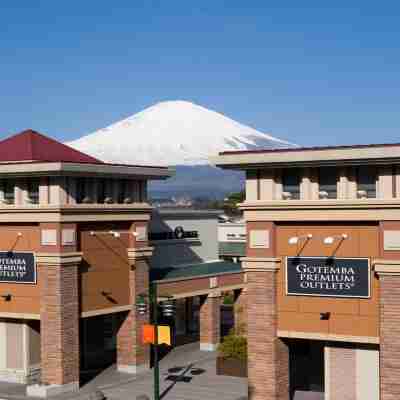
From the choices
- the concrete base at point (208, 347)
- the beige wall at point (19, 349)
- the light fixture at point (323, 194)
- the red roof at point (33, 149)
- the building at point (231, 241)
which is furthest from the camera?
the building at point (231, 241)

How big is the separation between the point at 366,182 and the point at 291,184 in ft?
9.40

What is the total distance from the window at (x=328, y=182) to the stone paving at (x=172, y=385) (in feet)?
36.8

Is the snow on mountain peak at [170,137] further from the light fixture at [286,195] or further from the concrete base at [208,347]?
the light fixture at [286,195]

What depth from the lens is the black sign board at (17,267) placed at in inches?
1405

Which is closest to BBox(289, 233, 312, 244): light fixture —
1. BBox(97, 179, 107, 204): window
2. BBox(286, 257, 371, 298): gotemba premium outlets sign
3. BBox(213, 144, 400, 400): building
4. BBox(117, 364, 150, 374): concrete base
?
BBox(213, 144, 400, 400): building

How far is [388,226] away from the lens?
26.2 metres

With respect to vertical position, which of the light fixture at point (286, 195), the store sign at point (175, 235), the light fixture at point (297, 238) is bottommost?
the store sign at point (175, 235)

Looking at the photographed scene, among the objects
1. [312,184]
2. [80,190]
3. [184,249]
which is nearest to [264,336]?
[312,184]

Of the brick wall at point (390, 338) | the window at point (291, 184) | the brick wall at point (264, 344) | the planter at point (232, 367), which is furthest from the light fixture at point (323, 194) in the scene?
the planter at point (232, 367)

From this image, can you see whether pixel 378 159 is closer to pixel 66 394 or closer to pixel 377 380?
pixel 377 380

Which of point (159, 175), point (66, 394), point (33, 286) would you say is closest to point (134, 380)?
point (66, 394)

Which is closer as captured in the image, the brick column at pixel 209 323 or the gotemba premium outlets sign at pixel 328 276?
the gotemba premium outlets sign at pixel 328 276

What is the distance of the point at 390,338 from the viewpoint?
1022 inches

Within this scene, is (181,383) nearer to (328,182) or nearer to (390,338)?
(390,338)
